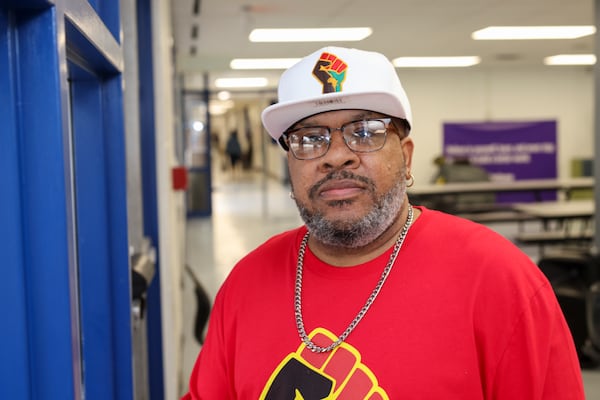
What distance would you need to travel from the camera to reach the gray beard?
50.2 inches

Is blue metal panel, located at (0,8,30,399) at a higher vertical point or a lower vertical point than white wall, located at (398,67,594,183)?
lower

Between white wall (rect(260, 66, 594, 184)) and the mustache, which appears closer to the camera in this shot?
the mustache

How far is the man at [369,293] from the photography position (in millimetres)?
1146

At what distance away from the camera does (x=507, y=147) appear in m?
12.4

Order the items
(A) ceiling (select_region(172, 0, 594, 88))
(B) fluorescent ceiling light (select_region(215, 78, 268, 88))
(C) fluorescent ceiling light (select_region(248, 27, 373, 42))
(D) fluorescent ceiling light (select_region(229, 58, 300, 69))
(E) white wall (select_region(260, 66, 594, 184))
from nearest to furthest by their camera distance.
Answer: (A) ceiling (select_region(172, 0, 594, 88))
(C) fluorescent ceiling light (select_region(248, 27, 373, 42))
(D) fluorescent ceiling light (select_region(229, 58, 300, 69))
(E) white wall (select_region(260, 66, 594, 184))
(B) fluorescent ceiling light (select_region(215, 78, 268, 88))

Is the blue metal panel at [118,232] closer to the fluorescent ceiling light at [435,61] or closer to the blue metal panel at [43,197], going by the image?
the blue metal panel at [43,197]

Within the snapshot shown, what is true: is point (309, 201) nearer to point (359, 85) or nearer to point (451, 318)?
point (359, 85)

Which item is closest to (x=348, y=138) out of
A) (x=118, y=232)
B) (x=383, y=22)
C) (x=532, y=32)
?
(x=118, y=232)

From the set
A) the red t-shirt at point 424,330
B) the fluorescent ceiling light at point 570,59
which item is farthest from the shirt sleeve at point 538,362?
the fluorescent ceiling light at point 570,59

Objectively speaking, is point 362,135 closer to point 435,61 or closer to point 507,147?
point 435,61

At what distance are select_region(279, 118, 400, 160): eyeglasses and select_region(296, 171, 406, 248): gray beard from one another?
0.20 ft

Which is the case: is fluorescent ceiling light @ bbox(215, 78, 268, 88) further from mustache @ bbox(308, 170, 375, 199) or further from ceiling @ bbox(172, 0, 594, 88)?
mustache @ bbox(308, 170, 375, 199)

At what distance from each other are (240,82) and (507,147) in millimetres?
5290

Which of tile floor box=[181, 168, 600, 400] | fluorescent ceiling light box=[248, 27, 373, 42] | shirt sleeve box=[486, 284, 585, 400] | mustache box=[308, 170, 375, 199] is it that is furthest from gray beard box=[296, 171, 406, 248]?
fluorescent ceiling light box=[248, 27, 373, 42]
